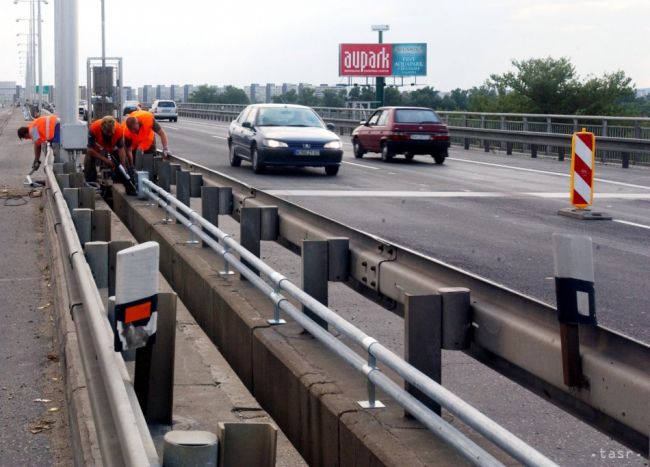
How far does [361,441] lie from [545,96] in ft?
217

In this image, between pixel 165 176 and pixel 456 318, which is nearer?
pixel 456 318

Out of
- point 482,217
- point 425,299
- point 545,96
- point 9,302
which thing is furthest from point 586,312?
point 545,96

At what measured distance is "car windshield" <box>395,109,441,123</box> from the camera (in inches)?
1196

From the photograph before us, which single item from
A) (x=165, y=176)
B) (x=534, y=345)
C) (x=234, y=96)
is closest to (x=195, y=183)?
(x=165, y=176)

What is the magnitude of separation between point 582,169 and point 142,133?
678 cm

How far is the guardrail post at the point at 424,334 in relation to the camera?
463 cm

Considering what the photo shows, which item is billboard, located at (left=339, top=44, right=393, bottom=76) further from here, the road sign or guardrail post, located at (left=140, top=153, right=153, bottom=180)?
guardrail post, located at (left=140, top=153, right=153, bottom=180)

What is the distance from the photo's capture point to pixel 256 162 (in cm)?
2498

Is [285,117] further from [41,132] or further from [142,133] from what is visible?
[142,133]

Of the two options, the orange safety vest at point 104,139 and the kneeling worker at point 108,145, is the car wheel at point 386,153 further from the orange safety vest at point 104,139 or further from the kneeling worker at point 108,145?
the orange safety vest at point 104,139

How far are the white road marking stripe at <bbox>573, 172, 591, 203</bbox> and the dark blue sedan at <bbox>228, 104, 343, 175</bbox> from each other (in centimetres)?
814

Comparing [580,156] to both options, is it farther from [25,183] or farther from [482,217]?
[25,183]

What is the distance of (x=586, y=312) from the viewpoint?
12.2ft

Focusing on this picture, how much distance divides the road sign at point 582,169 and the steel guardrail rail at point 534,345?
1136 centimetres
